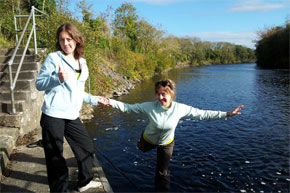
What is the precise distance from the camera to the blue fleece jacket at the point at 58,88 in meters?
2.85

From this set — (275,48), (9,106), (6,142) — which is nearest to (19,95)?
(9,106)

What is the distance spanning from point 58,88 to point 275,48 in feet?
209

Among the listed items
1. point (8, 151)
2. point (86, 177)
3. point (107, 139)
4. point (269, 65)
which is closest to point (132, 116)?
point (107, 139)

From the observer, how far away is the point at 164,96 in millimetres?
3654

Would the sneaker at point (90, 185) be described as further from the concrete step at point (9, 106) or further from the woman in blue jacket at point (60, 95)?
the concrete step at point (9, 106)

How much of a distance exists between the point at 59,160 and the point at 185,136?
245 inches

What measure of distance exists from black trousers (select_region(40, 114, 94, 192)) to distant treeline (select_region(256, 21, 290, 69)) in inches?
2159

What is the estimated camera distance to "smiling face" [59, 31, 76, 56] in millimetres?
3021

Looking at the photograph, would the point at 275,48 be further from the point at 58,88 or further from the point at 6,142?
the point at 58,88

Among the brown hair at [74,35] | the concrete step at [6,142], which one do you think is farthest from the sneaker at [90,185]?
the brown hair at [74,35]

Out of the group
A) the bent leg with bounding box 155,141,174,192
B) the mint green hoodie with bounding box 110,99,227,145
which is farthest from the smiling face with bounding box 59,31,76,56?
the bent leg with bounding box 155,141,174,192

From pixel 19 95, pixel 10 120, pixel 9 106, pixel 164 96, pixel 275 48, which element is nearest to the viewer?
pixel 164 96

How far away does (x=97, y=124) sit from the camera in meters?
10.1

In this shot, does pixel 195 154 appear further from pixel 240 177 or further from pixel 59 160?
pixel 59 160
